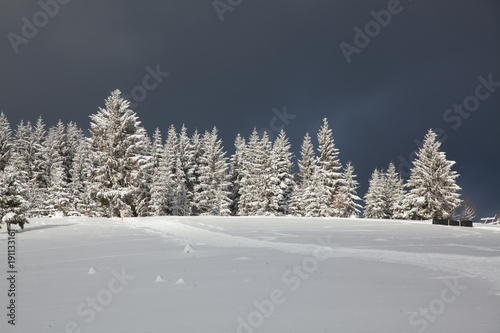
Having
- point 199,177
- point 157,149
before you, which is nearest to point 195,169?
point 199,177

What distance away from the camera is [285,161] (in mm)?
56312

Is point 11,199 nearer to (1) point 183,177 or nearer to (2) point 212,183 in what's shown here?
(1) point 183,177

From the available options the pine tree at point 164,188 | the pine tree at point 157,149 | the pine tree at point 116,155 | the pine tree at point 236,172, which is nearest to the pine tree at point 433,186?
the pine tree at point 236,172

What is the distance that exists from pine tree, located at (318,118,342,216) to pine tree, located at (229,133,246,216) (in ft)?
46.1

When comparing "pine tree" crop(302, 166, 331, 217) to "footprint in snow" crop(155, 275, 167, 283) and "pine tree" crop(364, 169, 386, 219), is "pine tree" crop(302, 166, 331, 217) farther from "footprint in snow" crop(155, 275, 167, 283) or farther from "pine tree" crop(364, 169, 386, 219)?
"footprint in snow" crop(155, 275, 167, 283)

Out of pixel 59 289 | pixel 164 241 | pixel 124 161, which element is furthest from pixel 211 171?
pixel 59 289

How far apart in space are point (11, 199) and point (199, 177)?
3622cm

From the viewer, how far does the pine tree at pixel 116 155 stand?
38.4 metres

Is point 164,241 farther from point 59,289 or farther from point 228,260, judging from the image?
point 59,289

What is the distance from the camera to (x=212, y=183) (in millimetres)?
56438

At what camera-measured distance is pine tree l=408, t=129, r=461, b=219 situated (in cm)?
4841

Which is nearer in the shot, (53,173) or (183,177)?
(53,173)

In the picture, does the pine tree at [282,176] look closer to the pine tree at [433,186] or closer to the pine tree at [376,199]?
the pine tree at [376,199]

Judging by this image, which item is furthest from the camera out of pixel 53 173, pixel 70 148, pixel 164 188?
pixel 70 148
